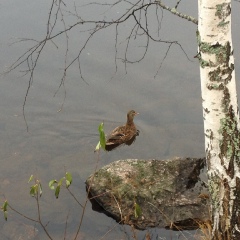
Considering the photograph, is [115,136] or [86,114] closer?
[115,136]

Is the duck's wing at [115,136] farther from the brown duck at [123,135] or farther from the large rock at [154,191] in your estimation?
the large rock at [154,191]

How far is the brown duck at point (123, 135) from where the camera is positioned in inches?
372

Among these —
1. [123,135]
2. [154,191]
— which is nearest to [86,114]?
[123,135]

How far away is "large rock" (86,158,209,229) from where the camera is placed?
7.28 meters

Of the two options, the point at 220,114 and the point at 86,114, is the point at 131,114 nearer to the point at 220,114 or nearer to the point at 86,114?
the point at 86,114

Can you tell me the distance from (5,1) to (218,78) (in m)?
10.3

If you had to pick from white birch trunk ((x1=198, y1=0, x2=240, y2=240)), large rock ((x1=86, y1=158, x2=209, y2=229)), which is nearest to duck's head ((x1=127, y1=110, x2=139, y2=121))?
large rock ((x1=86, y1=158, x2=209, y2=229))

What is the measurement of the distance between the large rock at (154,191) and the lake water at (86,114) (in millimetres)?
192

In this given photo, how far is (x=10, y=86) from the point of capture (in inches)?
442

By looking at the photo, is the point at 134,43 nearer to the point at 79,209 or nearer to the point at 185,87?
the point at 185,87

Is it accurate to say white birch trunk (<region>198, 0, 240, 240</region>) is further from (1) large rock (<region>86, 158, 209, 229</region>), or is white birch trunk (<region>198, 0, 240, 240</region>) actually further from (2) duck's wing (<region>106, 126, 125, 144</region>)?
(2) duck's wing (<region>106, 126, 125, 144</region>)

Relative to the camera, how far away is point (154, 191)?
7.58 metres

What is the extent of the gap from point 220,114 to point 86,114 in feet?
18.2

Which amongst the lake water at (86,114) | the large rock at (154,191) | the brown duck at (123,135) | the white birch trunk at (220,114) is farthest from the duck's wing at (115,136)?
the white birch trunk at (220,114)
